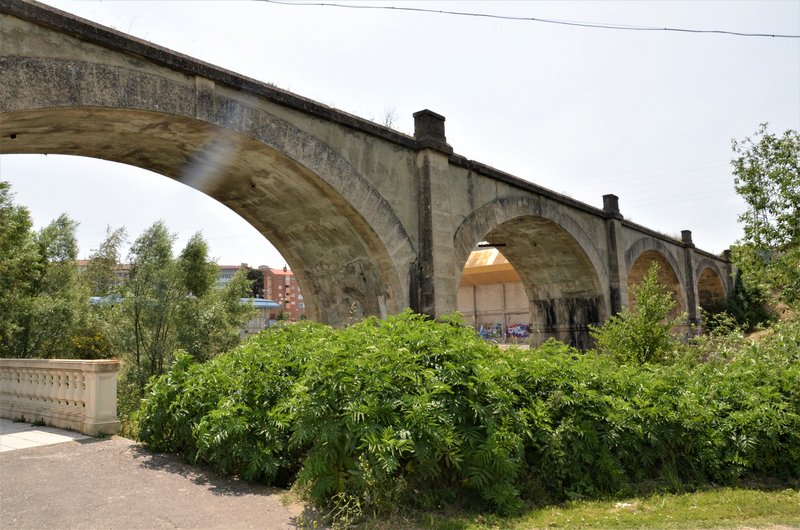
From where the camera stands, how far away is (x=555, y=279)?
16391mm

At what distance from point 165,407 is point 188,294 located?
10.9 metres

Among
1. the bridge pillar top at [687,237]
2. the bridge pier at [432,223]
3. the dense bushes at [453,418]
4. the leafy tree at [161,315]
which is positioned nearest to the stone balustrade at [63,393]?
the dense bushes at [453,418]

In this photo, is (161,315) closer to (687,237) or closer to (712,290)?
(687,237)

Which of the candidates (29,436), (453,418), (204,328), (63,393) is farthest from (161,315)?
(453,418)

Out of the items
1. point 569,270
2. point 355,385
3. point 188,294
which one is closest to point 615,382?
point 355,385

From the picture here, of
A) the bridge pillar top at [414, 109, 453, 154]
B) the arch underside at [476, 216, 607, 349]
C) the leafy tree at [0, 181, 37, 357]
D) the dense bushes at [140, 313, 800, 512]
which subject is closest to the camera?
the dense bushes at [140, 313, 800, 512]

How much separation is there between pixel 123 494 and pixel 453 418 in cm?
264

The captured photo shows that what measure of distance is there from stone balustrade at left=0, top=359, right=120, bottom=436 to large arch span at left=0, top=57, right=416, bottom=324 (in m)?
2.68

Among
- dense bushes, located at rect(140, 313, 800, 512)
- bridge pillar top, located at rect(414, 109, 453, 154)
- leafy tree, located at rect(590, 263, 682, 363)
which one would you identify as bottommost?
dense bushes, located at rect(140, 313, 800, 512)

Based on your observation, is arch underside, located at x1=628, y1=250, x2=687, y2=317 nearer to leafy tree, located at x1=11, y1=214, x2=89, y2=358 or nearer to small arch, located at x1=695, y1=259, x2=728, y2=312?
small arch, located at x1=695, y1=259, x2=728, y2=312

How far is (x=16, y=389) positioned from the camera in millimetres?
8148

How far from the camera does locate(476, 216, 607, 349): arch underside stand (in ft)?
48.3

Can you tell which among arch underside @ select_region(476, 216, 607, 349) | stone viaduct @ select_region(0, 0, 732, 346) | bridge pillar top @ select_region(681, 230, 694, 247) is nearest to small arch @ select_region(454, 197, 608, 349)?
arch underside @ select_region(476, 216, 607, 349)

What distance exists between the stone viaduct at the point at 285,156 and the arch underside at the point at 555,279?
790mm
